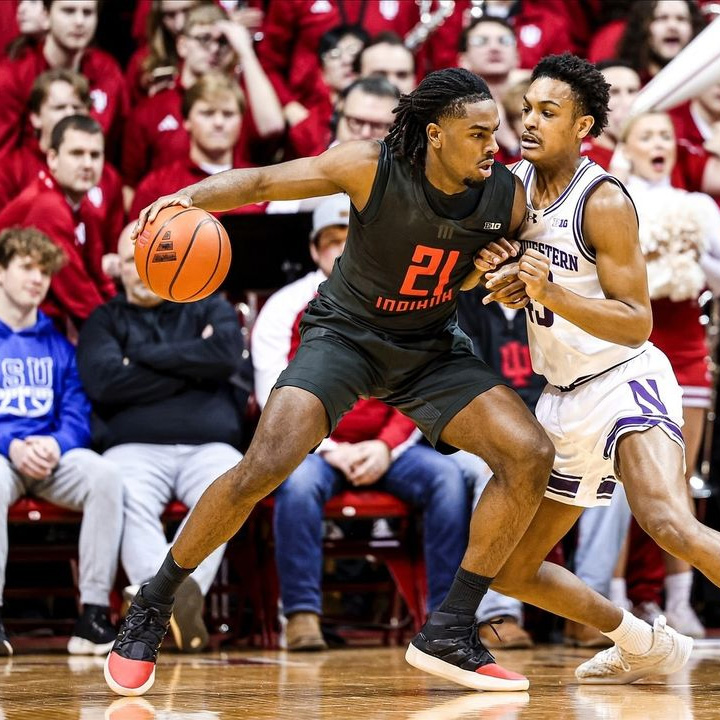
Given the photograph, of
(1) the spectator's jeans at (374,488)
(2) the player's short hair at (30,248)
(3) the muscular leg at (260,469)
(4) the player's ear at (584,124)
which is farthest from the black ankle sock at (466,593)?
(2) the player's short hair at (30,248)

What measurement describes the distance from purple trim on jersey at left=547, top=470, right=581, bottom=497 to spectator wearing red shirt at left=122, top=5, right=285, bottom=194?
368 cm

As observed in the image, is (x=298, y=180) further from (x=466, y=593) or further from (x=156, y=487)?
(x=156, y=487)

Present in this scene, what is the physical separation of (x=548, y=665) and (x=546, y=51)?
447 centimetres

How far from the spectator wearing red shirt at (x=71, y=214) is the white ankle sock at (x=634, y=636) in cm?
307

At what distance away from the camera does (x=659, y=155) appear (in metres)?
6.24

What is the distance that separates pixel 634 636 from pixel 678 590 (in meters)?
2.04

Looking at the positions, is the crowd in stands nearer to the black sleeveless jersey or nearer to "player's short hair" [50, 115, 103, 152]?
"player's short hair" [50, 115, 103, 152]

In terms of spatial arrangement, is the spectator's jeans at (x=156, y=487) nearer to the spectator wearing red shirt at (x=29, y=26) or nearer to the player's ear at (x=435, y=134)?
the player's ear at (x=435, y=134)

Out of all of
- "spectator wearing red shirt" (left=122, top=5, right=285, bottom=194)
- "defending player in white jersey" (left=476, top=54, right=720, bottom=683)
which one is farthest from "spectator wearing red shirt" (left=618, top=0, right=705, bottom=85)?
"defending player in white jersey" (left=476, top=54, right=720, bottom=683)

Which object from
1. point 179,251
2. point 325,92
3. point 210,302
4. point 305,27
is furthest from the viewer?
point 305,27

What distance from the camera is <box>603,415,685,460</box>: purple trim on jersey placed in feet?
12.9

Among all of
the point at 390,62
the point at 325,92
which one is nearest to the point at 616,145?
the point at 390,62

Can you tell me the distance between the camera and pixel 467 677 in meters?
4.01

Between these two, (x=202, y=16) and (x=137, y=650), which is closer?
(x=137, y=650)
